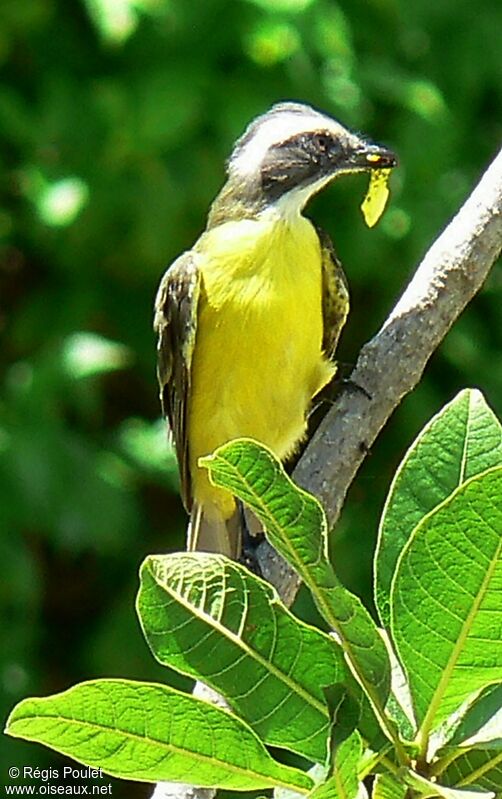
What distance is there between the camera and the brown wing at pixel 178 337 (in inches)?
123

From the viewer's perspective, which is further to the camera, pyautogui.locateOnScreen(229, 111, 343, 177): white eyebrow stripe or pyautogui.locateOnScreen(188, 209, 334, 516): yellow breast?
pyautogui.locateOnScreen(229, 111, 343, 177): white eyebrow stripe

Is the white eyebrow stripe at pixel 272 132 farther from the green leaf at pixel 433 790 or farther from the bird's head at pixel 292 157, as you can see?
the green leaf at pixel 433 790

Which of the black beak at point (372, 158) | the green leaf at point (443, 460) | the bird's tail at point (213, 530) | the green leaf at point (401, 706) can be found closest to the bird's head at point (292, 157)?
the black beak at point (372, 158)

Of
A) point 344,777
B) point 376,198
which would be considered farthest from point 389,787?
point 376,198

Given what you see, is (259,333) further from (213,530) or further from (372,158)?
(213,530)

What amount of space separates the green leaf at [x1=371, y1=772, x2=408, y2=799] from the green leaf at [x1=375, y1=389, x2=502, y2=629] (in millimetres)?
215

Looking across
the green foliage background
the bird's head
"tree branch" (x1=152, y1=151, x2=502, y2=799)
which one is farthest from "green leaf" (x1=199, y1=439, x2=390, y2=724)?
the green foliage background

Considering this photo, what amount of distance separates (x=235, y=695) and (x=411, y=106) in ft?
Result: 11.3

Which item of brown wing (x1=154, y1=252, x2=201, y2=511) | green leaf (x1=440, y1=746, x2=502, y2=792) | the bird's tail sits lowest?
the bird's tail

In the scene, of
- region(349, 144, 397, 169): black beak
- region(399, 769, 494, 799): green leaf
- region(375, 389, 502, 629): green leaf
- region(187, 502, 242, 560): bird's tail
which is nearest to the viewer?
region(399, 769, 494, 799): green leaf

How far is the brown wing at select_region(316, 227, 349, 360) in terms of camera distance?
3139 millimetres

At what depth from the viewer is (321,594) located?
1.11 meters

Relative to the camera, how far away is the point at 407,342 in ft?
6.35

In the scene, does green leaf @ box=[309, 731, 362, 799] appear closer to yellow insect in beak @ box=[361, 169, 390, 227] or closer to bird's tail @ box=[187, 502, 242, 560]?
yellow insect in beak @ box=[361, 169, 390, 227]
